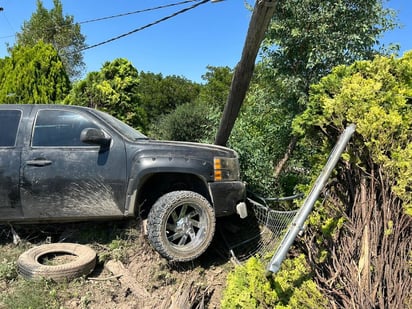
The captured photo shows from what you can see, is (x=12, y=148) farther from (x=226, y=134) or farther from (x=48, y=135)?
(x=226, y=134)

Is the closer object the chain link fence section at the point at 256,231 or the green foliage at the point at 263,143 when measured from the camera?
the chain link fence section at the point at 256,231

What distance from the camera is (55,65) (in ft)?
32.2

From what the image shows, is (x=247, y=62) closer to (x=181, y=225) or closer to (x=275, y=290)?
(x=181, y=225)

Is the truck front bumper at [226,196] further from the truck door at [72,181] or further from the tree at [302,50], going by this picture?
the tree at [302,50]

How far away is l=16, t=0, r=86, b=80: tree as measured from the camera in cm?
2161

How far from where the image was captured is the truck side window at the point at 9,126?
4.43 m

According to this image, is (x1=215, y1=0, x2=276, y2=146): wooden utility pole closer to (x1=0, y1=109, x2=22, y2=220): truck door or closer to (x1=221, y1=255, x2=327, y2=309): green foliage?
(x1=221, y1=255, x2=327, y2=309): green foliage

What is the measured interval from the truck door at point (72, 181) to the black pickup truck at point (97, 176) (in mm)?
11

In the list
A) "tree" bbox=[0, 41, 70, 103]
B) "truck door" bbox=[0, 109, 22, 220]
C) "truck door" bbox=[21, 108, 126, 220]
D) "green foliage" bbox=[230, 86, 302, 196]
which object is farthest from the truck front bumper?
"tree" bbox=[0, 41, 70, 103]

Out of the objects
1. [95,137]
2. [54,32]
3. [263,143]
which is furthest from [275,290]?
[54,32]

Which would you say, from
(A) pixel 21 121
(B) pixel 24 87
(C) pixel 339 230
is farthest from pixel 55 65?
(C) pixel 339 230

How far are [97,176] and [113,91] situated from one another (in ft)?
15.8

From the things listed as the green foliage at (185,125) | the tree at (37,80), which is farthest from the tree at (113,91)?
the green foliage at (185,125)

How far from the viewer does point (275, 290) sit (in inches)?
110
